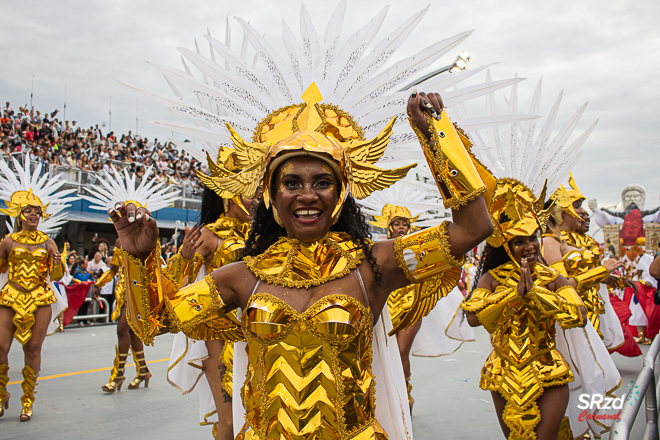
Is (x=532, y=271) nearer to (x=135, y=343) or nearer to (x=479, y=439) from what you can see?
(x=479, y=439)

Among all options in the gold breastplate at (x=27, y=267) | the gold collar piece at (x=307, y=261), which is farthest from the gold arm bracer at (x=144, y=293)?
the gold breastplate at (x=27, y=267)

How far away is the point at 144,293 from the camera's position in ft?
6.61

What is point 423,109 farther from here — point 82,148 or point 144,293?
point 82,148

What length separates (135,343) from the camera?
6.64 m

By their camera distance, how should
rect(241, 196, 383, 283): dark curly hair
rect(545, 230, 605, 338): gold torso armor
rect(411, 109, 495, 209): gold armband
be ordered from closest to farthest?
rect(411, 109, 495, 209): gold armband → rect(241, 196, 383, 283): dark curly hair → rect(545, 230, 605, 338): gold torso armor

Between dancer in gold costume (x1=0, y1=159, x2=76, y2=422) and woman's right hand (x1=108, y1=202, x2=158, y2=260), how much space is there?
4341 mm

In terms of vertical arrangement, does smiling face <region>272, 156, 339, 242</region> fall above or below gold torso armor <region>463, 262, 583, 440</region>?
above

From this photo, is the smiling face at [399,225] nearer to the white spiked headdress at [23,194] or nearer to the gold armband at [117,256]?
the gold armband at [117,256]

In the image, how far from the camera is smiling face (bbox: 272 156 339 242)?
6.70ft

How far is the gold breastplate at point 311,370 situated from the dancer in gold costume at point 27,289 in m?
4.52

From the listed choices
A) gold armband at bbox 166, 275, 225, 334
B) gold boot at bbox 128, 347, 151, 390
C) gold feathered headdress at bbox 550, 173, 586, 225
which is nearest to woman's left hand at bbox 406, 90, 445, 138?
gold armband at bbox 166, 275, 225, 334

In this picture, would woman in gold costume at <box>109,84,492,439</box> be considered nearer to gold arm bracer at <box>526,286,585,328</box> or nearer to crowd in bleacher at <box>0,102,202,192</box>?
gold arm bracer at <box>526,286,585,328</box>

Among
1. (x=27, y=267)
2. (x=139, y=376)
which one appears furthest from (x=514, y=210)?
(x=27, y=267)

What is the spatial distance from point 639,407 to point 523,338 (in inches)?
73.0
